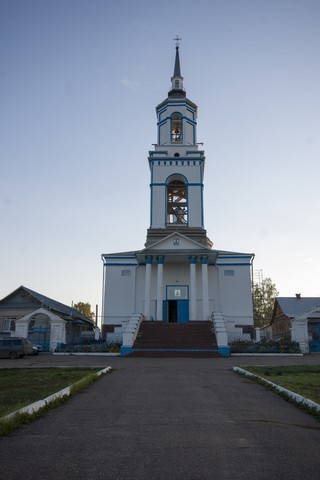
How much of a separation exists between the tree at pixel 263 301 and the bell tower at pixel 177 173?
122 feet

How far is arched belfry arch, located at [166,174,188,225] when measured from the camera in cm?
3417

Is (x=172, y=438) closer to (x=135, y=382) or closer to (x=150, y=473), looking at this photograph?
(x=150, y=473)

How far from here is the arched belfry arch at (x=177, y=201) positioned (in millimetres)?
34172

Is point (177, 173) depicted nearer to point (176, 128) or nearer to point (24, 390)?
point (176, 128)

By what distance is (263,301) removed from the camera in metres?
68.2

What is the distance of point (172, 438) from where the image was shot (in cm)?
534

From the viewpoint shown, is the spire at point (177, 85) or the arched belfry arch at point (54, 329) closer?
the arched belfry arch at point (54, 329)

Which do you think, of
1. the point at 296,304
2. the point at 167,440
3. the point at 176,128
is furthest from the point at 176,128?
the point at 167,440

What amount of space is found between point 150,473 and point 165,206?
29.7m

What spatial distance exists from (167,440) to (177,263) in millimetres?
26460

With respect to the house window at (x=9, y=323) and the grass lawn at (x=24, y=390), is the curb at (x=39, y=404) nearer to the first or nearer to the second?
the grass lawn at (x=24, y=390)

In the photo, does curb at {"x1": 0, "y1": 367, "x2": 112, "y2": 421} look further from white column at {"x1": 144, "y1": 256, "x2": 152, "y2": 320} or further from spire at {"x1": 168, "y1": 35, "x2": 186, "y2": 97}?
spire at {"x1": 168, "y1": 35, "x2": 186, "y2": 97}

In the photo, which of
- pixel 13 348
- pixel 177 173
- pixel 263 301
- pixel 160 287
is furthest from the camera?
pixel 263 301

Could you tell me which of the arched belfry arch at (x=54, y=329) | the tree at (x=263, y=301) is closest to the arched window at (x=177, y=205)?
the arched belfry arch at (x=54, y=329)
